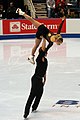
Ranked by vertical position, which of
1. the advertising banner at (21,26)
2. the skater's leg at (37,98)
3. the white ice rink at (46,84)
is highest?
the skater's leg at (37,98)

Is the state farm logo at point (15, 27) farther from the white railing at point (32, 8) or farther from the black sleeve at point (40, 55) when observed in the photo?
the black sleeve at point (40, 55)

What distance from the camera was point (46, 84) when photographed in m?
8.26

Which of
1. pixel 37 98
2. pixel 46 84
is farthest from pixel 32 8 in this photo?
pixel 37 98

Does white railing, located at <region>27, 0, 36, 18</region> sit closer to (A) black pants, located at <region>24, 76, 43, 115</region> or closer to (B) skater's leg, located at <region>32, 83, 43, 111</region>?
(B) skater's leg, located at <region>32, 83, 43, 111</region>

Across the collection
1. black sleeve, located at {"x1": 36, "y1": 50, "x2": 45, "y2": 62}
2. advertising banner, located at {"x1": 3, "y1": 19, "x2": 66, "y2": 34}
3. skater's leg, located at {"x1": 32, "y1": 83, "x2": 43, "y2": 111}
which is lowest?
advertising banner, located at {"x1": 3, "y1": 19, "x2": 66, "y2": 34}

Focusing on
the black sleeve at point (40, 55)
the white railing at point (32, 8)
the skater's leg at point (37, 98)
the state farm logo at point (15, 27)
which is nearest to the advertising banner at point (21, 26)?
the state farm logo at point (15, 27)

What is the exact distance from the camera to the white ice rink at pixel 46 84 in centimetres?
597

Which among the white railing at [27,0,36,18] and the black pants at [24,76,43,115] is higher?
the black pants at [24,76,43,115]

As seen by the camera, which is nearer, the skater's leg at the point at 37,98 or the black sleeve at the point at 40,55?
the black sleeve at the point at 40,55

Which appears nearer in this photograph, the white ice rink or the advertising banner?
the white ice rink

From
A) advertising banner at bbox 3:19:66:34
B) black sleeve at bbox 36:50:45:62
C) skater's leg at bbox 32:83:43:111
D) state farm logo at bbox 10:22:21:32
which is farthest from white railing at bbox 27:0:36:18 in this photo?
black sleeve at bbox 36:50:45:62

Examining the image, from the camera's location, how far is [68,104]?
21.3ft

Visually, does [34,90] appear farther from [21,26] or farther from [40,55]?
[21,26]

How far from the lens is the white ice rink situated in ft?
19.6
